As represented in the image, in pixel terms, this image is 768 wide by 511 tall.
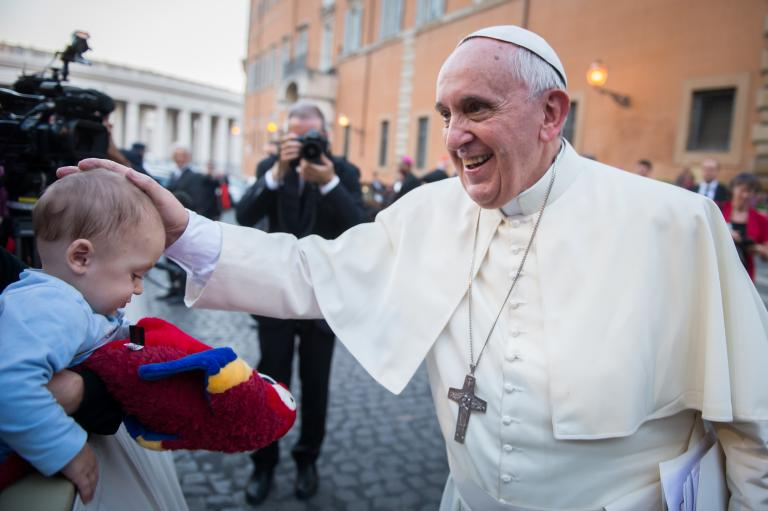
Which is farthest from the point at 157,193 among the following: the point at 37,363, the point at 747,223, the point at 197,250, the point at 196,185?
the point at 196,185

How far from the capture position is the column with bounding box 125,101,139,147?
4562cm

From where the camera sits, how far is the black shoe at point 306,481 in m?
2.85

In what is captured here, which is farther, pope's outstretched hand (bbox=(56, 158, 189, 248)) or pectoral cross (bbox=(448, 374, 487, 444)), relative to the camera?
pectoral cross (bbox=(448, 374, 487, 444))

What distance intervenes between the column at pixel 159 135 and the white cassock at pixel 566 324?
55.6m

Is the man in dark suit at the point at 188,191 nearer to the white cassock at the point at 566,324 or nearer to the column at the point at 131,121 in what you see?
the white cassock at the point at 566,324

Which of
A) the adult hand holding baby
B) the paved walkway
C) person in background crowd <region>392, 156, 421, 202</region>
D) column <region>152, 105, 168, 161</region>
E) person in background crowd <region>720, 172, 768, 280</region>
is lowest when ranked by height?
the paved walkway

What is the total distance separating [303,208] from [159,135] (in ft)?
192

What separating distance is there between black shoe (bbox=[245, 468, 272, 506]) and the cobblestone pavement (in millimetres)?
39

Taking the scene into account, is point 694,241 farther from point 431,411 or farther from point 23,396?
point 431,411

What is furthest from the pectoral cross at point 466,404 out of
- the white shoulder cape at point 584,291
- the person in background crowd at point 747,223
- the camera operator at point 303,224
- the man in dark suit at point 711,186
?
the man in dark suit at point 711,186

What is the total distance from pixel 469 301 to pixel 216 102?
205 ft

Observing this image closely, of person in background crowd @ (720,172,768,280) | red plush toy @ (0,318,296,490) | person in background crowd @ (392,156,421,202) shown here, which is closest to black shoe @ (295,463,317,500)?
red plush toy @ (0,318,296,490)

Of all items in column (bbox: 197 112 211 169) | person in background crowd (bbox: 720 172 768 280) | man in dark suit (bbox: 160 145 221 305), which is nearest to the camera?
person in background crowd (bbox: 720 172 768 280)

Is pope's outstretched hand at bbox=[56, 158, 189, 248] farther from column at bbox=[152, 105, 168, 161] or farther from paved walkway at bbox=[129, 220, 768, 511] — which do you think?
column at bbox=[152, 105, 168, 161]
